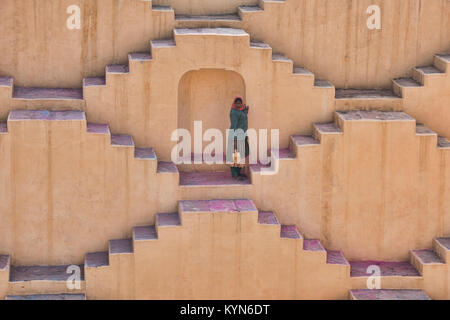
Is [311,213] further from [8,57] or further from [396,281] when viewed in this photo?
[8,57]

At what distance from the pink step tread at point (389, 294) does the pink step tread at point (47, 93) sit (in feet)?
18.7

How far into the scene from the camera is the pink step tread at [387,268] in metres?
20.7

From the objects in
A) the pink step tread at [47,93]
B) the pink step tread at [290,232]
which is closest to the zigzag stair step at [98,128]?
the pink step tread at [47,93]

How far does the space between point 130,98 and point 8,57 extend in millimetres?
2215

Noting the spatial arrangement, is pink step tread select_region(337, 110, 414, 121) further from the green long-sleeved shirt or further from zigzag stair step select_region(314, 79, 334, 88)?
the green long-sleeved shirt

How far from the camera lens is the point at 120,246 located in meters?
20.1

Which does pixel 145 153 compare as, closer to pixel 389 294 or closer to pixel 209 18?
pixel 209 18

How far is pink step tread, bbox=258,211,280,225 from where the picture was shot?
66.3 ft


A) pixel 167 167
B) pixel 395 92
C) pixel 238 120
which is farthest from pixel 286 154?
pixel 395 92

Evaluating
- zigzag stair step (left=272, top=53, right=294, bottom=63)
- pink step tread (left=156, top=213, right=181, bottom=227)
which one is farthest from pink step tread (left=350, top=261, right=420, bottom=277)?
zigzag stair step (left=272, top=53, right=294, bottom=63)

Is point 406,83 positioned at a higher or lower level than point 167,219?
higher

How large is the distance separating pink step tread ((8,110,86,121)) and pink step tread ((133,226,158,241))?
207 cm

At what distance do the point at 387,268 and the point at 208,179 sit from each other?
3.44 m

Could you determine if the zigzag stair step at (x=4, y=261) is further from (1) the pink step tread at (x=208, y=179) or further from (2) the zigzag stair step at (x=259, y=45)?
(2) the zigzag stair step at (x=259, y=45)
